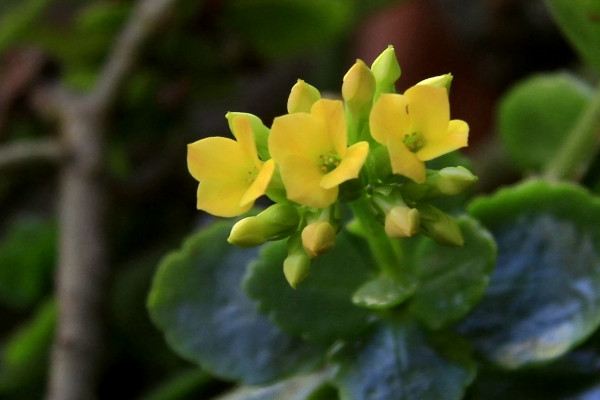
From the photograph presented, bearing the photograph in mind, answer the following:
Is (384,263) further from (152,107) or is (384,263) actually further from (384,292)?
(152,107)

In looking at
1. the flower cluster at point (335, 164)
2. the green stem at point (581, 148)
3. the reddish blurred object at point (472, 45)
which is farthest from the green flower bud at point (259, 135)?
the reddish blurred object at point (472, 45)

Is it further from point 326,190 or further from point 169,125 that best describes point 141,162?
point 326,190

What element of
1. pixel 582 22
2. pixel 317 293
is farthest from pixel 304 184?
pixel 582 22

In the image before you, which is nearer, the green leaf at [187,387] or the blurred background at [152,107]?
the green leaf at [187,387]

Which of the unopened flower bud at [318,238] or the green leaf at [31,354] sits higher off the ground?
the unopened flower bud at [318,238]

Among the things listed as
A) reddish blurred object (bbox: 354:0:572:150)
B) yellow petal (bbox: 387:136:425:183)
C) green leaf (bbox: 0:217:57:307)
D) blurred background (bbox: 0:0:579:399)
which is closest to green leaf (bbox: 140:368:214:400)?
blurred background (bbox: 0:0:579:399)

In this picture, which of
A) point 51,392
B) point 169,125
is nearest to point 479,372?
point 51,392

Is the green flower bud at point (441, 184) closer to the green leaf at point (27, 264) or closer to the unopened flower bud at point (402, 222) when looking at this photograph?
the unopened flower bud at point (402, 222)

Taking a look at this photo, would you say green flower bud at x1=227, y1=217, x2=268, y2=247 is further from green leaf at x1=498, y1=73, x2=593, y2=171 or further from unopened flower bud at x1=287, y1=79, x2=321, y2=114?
green leaf at x1=498, y1=73, x2=593, y2=171
